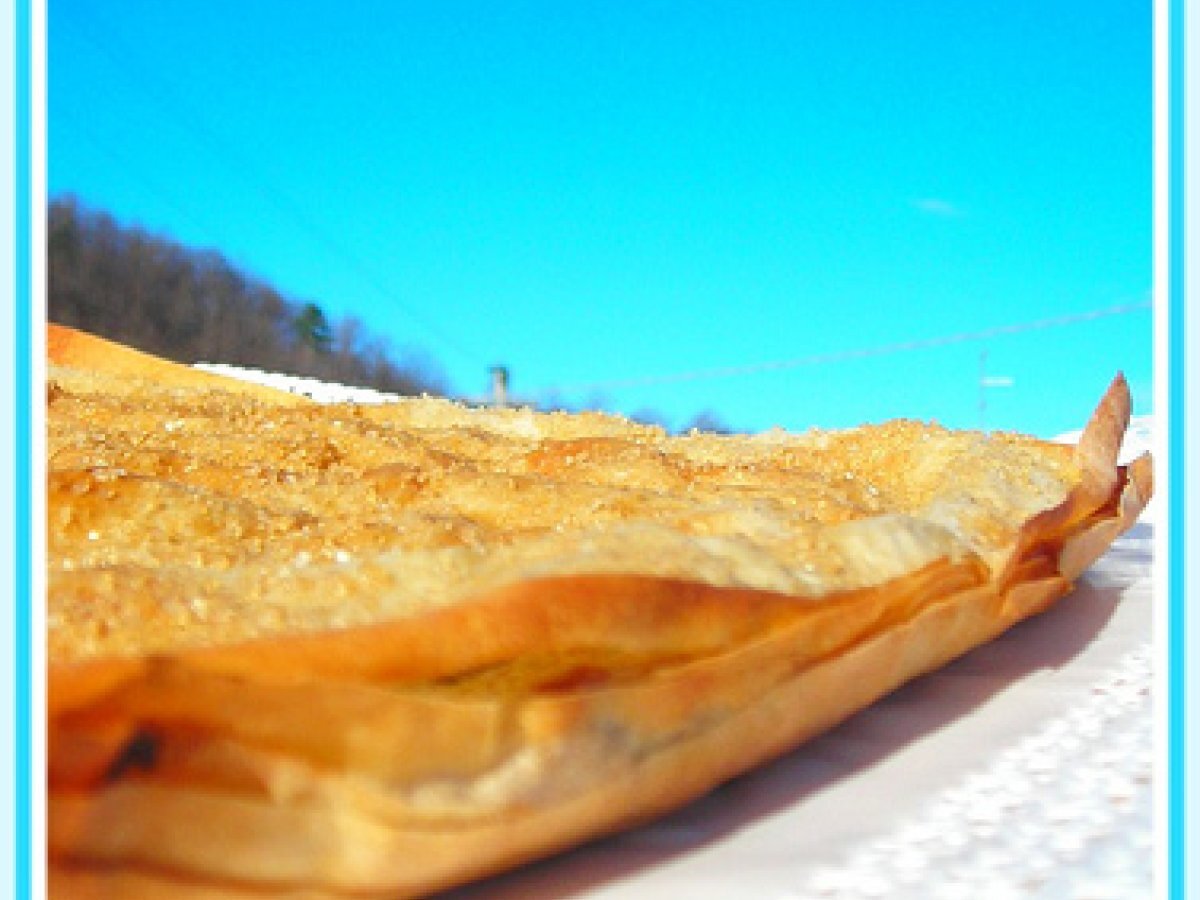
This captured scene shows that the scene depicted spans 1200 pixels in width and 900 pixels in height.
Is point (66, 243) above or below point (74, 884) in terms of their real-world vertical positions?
above

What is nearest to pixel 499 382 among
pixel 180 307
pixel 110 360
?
pixel 110 360

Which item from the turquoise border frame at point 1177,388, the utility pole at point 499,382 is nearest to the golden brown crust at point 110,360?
the utility pole at point 499,382

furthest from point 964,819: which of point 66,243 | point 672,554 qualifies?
point 66,243

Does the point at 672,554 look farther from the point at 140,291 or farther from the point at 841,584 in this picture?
the point at 140,291

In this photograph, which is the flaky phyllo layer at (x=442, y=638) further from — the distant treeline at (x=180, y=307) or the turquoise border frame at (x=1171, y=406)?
the distant treeline at (x=180, y=307)

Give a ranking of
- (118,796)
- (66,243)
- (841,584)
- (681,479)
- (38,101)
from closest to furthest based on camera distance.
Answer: (118,796)
(38,101)
(841,584)
(681,479)
(66,243)
